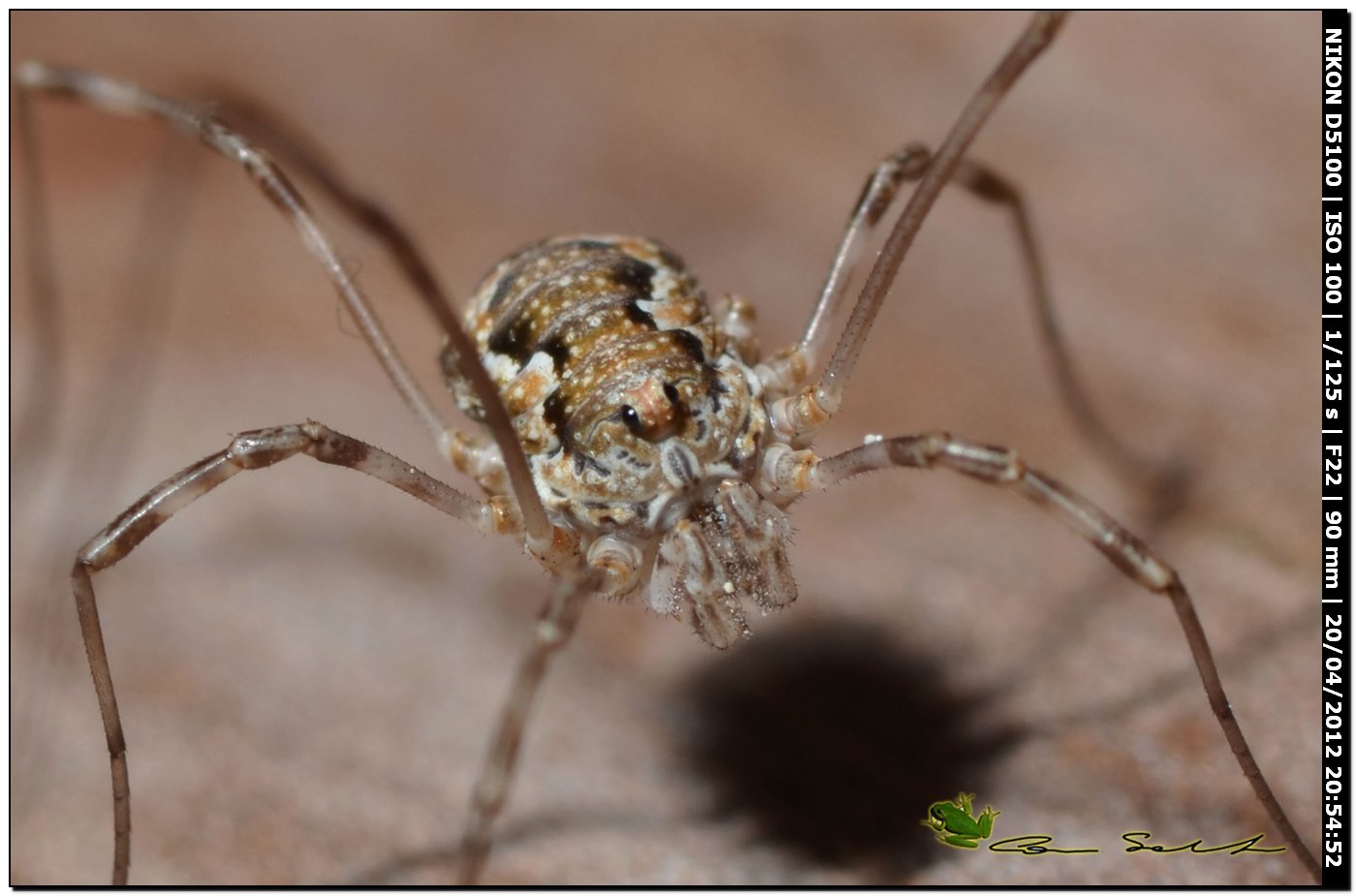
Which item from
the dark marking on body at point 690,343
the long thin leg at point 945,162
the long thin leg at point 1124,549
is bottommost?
the long thin leg at point 1124,549

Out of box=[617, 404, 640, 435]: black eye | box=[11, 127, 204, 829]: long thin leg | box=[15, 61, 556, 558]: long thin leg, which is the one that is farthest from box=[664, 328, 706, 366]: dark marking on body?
box=[11, 127, 204, 829]: long thin leg

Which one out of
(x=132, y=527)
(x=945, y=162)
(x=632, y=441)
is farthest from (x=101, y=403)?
(x=945, y=162)

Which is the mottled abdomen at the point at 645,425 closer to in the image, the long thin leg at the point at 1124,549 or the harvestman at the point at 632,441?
the harvestman at the point at 632,441

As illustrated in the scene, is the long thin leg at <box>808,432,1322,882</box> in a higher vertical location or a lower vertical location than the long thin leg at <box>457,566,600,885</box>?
higher

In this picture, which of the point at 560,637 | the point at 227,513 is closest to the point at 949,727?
the point at 560,637

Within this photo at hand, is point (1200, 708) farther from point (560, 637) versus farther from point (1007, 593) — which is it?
point (560, 637)
